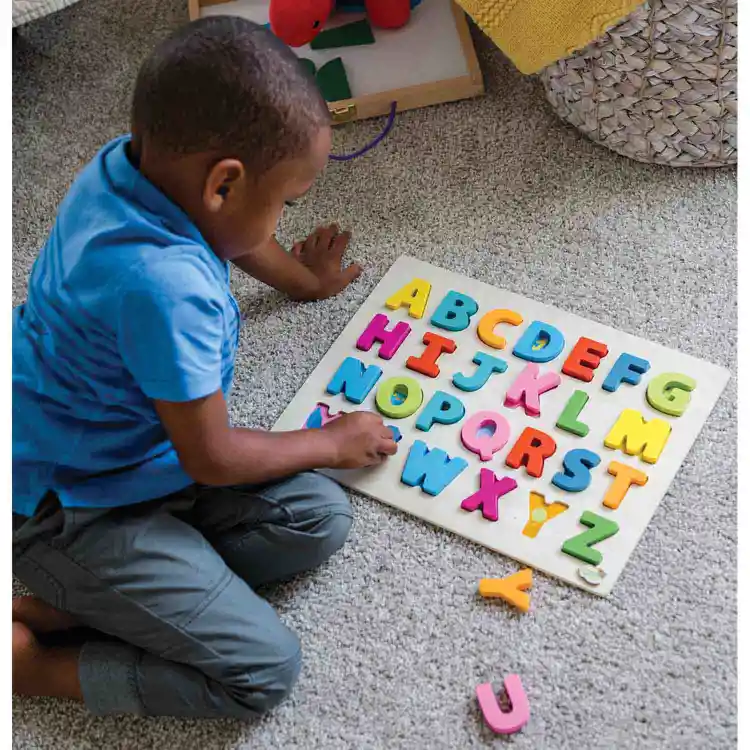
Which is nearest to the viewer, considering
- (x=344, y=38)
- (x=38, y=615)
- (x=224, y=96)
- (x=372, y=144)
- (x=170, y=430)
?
(x=224, y=96)

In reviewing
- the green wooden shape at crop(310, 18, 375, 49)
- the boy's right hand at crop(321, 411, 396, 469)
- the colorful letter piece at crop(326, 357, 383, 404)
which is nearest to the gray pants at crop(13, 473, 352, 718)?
the boy's right hand at crop(321, 411, 396, 469)

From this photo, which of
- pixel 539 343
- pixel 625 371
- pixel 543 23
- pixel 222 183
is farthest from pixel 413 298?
pixel 222 183

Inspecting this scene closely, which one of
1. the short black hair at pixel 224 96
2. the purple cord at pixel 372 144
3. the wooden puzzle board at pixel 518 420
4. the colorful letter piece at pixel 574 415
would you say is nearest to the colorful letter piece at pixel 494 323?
the wooden puzzle board at pixel 518 420

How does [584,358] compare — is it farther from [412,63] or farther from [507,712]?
[412,63]

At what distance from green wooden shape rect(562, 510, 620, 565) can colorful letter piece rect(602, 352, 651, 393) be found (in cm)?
17

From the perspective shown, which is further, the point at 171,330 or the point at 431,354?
the point at 431,354

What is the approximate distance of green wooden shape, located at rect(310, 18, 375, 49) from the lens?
1.58 metres

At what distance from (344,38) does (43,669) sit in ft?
3.42

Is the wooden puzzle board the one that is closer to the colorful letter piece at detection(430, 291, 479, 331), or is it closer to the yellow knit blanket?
the colorful letter piece at detection(430, 291, 479, 331)

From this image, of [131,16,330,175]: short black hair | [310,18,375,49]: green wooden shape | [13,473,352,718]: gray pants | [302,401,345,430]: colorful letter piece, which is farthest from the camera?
[310,18,375,49]: green wooden shape

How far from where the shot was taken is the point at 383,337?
1.24m

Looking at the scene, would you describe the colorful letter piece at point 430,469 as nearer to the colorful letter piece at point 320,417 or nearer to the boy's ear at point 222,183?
the colorful letter piece at point 320,417

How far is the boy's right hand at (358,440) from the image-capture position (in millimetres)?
1068
